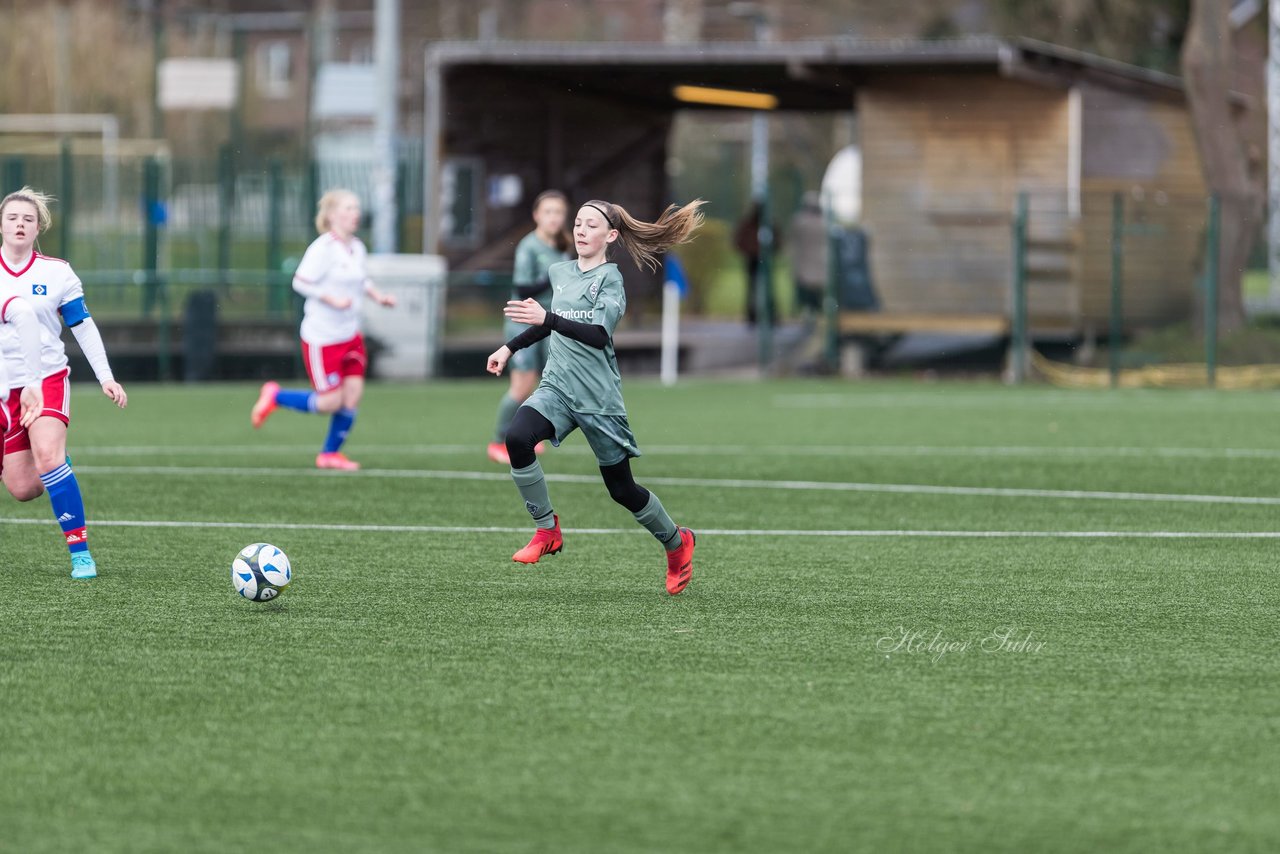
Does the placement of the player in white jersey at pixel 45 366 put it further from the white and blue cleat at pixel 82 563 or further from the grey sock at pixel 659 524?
the grey sock at pixel 659 524

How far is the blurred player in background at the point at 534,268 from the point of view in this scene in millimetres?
14156

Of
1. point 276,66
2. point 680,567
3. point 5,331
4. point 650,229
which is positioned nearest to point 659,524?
point 680,567

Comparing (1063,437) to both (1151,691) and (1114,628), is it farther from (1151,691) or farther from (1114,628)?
(1151,691)

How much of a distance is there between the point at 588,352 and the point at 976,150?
64.2ft

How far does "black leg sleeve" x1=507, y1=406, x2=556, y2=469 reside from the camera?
342 inches

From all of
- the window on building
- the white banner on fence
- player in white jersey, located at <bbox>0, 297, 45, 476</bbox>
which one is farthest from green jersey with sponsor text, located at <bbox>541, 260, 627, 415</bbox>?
the window on building

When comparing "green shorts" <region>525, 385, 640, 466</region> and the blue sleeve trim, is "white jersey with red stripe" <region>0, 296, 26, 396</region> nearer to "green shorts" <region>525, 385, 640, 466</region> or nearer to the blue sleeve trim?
the blue sleeve trim

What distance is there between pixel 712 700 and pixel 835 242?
20.4 m

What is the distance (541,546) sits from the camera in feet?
30.2

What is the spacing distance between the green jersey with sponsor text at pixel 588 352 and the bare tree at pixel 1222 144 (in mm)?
18588

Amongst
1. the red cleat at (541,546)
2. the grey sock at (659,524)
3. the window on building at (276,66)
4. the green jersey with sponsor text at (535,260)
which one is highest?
the window on building at (276,66)

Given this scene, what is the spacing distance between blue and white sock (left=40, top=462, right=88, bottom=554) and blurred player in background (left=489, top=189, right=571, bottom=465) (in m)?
4.90

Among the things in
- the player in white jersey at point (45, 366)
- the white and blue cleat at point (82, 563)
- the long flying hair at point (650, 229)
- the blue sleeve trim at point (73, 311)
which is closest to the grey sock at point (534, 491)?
the long flying hair at point (650, 229)

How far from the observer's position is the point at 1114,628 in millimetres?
7938
